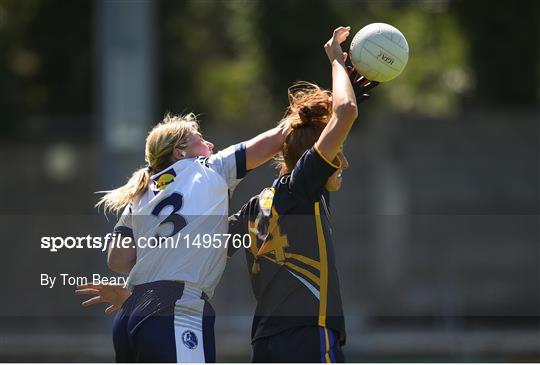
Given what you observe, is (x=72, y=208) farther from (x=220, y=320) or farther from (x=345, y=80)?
(x=345, y=80)

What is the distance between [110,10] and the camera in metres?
15.4

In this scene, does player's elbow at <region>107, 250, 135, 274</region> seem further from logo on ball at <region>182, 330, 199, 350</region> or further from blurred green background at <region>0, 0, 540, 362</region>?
blurred green background at <region>0, 0, 540, 362</region>

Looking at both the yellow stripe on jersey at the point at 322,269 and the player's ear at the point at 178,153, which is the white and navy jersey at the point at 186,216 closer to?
the player's ear at the point at 178,153

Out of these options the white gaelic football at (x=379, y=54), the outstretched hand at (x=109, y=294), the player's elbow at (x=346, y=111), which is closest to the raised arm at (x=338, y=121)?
the player's elbow at (x=346, y=111)

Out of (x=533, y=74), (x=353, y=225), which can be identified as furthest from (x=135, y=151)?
(x=533, y=74)

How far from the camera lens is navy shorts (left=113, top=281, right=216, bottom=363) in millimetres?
4785

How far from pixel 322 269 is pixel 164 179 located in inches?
34.2

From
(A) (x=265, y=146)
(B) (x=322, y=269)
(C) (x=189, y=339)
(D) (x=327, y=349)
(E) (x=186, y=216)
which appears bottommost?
(D) (x=327, y=349)

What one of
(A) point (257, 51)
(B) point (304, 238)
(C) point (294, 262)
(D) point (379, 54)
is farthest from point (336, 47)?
(A) point (257, 51)

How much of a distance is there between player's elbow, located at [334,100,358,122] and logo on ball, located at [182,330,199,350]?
4.02ft

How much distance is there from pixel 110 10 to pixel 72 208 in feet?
12.4

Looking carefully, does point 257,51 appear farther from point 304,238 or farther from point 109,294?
point 304,238

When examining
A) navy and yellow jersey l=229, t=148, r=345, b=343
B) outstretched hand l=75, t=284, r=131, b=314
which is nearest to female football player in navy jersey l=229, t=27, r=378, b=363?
navy and yellow jersey l=229, t=148, r=345, b=343

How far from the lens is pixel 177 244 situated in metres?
4.83
